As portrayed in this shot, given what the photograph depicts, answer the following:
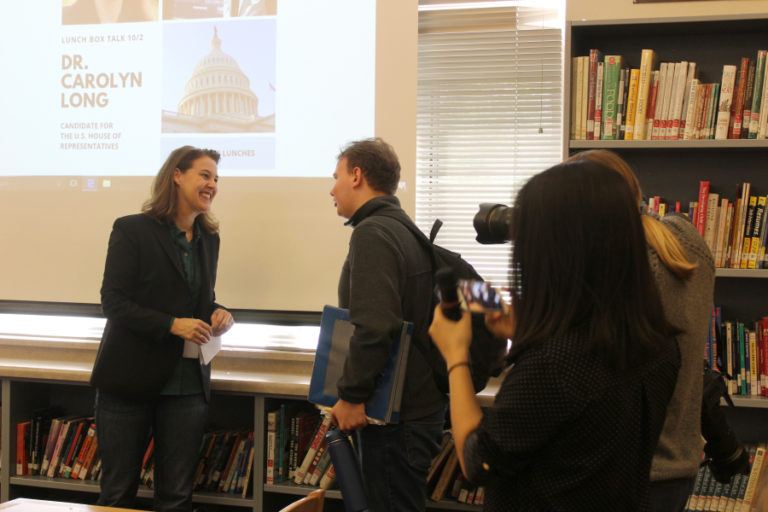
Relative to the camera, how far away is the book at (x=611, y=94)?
2275mm

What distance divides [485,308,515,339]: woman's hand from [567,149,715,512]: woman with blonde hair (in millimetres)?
278

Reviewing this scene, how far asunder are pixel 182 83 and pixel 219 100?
0.61ft

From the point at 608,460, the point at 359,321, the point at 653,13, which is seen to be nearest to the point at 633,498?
the point at 608,460

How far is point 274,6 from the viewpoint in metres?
2.85

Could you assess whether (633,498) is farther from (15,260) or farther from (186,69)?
(15,260)

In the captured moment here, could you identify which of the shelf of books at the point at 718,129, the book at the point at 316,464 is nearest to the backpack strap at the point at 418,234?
the shelf of books at the point at 718,129

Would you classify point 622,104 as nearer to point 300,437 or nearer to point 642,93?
point 642,93

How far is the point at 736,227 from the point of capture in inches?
88.1

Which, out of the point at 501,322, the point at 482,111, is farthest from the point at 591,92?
the point at 501,322

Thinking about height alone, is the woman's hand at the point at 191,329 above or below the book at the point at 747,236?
below

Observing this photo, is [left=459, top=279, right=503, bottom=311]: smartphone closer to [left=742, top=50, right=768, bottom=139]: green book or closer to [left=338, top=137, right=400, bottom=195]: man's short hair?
[left=338, top=137, right=400, bottom=195]: man's short hair

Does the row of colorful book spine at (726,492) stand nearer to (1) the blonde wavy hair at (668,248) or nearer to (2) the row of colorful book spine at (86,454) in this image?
(1) the blonde wavy hair at (668,248)

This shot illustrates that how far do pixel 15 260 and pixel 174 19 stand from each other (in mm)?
1311

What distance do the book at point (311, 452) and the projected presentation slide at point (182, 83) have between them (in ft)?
3.44
